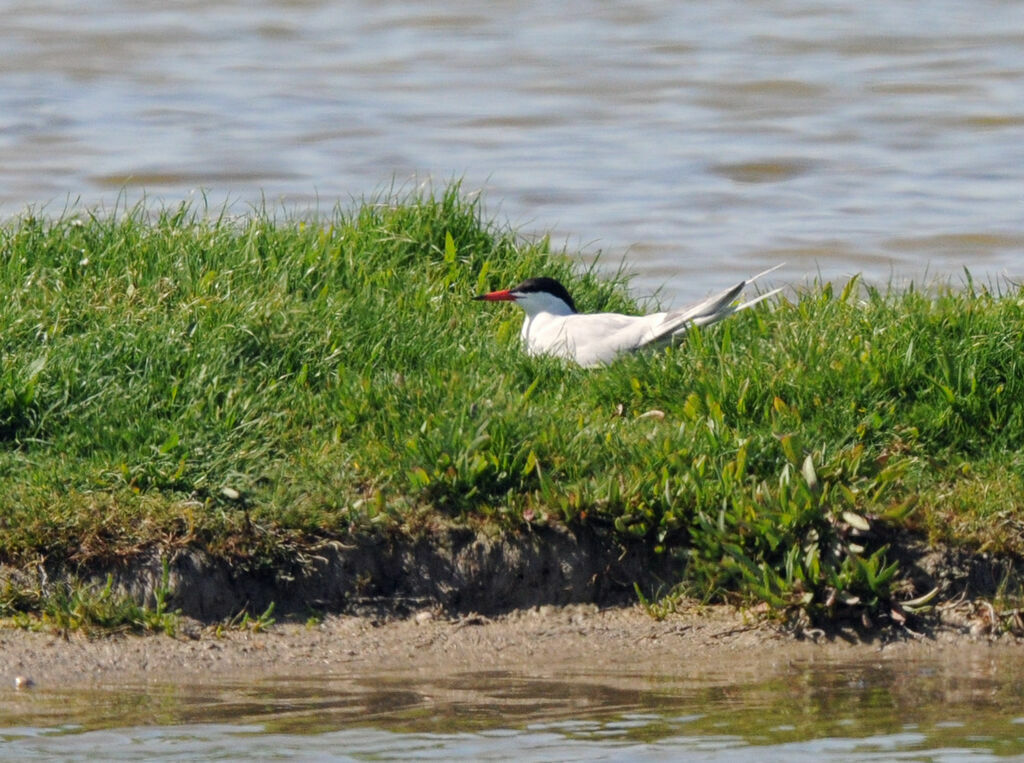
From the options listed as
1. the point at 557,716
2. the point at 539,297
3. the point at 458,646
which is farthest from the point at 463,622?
the point at 539,297

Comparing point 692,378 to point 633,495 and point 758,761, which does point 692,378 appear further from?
point 758,761

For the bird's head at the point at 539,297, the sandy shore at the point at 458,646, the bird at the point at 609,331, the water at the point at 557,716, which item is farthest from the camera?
the bird's head at the point at 539,297

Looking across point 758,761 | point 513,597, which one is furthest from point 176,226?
point 758,761

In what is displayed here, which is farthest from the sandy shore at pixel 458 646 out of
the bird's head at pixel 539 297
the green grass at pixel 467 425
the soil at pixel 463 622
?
the bird's head at pixel 539 297

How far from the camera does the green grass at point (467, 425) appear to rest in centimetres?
472

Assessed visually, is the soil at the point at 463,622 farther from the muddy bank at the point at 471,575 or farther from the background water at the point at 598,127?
the background water at the point at 598,127

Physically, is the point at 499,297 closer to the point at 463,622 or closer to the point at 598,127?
the point at 463,622

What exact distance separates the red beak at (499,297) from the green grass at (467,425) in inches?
4.1

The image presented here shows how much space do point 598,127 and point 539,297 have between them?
20.8ft

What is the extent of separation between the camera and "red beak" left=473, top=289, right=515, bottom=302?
630 cm

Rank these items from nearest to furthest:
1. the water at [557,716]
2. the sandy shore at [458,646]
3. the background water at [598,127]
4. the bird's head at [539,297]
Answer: the water at [557,716] → the sandy shore at [458,646] → the bird's head at [539,297] → the background water at [598,127]

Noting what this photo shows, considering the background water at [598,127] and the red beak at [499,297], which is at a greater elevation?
the background water at [598,127]

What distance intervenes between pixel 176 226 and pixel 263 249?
1.55 feet

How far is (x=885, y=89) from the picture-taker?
13648 millimetres
